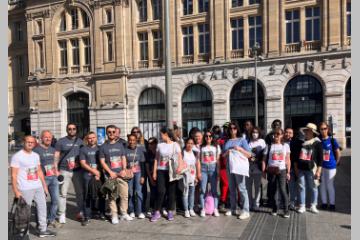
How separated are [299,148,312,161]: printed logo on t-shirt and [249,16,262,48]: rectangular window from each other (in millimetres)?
20254

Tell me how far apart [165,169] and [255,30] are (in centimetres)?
2177

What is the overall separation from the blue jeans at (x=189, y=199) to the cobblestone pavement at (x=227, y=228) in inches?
11.2

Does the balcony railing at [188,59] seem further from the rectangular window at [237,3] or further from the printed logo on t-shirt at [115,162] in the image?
the printed logo on t-shirt at [115,162]

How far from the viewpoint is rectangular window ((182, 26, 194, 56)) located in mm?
28188

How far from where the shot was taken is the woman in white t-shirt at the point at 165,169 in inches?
272

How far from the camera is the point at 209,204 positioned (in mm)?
7191

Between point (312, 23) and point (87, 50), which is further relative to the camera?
point (87, 50)

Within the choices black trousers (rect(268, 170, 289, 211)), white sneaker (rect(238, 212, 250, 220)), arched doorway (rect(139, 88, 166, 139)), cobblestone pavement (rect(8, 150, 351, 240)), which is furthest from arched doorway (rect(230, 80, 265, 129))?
white sneaker (rect(238, 212, 250, 220))

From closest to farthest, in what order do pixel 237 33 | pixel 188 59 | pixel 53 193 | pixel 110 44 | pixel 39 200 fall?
1. pixel 39 200
2. pixel 53 193
3. pixel 237 33
4. pixel 188 59
5. pixel 110 44

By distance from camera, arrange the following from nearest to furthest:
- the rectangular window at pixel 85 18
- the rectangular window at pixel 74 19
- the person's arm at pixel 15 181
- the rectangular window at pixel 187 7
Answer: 1. the person's arm at pixel 15 181
2. the rectangular window at pixel 187 7
3. the rectangular window at pixel 85 18
4. the rectangular window at pixel 74 19

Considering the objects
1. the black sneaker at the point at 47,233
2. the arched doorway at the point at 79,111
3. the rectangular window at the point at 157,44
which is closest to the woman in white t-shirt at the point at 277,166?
the black sneaker at the point at 47,233

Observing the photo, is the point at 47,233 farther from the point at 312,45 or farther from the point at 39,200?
the point at 312,45

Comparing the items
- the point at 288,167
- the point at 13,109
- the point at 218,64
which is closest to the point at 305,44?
the point at 218,64

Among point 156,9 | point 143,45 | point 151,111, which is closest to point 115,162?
point 151,111
